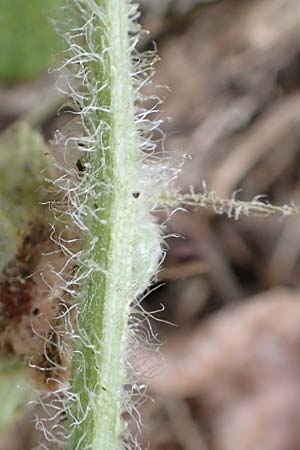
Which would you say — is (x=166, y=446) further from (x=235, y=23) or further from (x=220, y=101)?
(x=235, y=23)

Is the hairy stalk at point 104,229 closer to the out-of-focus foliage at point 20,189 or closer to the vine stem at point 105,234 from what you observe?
the vine stem at point 105,234

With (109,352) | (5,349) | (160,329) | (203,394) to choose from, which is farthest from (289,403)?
(109,352)

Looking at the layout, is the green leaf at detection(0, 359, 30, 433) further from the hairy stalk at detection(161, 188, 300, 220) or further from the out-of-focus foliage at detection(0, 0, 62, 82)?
the out-of-focus foliage at detection(0, 0, 62, 82)

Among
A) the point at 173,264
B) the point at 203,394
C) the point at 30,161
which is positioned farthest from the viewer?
the point at 203,394

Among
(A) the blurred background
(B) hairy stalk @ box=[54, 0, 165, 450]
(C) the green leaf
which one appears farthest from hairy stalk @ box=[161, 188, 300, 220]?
(A) the blurred background

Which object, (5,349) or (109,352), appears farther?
(5,349)

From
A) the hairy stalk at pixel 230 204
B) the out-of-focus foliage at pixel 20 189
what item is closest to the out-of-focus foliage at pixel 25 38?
the out-of-focus foliage at pixel 20 189

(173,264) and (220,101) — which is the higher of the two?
(220,101)
